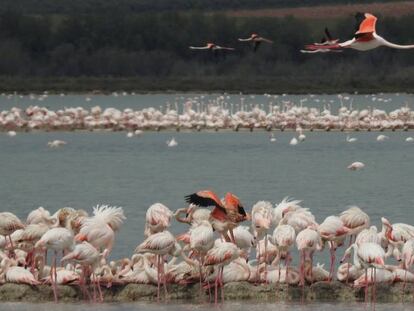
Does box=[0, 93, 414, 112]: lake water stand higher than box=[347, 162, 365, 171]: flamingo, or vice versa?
box=[0, 93, 414, 112]: lake water

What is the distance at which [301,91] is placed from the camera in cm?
5653

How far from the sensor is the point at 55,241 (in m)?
12.1

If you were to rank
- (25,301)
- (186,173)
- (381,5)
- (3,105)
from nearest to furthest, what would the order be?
(25,301) → (186,173) → (3,105) → (381,5)

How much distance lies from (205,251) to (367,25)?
115 inches

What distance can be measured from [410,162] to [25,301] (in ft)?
56.8

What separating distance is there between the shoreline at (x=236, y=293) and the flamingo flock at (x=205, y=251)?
51 millimetres

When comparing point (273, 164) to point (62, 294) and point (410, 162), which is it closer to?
point (410, 162)

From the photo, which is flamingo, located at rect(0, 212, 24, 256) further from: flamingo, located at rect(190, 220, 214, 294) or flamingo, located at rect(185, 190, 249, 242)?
flamingo, located at rect(190, 220, 214, 294)

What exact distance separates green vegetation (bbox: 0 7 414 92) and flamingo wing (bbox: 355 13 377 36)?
43.0 meters

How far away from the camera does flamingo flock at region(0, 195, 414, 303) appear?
1220 cm

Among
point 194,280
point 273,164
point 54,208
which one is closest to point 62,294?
point 194,280

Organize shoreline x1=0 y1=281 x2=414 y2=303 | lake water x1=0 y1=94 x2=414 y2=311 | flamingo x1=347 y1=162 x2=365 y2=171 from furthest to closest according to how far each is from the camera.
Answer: flamingo x1=347 y1=162 x2=365 y2=171, lake water x1=0 y1=94 x2=414 y2=311, shoreline x1=0 y1=281 x2=414 y2=303

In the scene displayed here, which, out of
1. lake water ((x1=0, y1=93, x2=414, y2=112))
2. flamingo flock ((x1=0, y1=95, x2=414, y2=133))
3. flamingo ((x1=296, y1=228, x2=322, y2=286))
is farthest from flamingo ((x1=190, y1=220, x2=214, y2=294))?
lake water ((x1=0, y1=93, x2=414, y2=112))

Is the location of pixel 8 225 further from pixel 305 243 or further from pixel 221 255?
pixel 305 243
